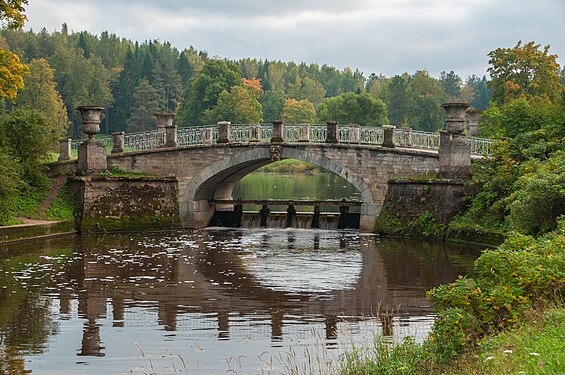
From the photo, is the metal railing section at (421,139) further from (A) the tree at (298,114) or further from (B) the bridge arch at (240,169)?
(A) the tree at (298,114)

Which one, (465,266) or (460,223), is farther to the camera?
(460,223)

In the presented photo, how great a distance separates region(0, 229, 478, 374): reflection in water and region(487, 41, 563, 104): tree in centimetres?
1595

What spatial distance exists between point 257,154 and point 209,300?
1465 centimetres

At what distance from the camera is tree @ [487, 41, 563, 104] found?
40469mm

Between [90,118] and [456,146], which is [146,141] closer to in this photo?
[90,118]

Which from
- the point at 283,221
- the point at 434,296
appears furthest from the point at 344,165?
the point at 434,296

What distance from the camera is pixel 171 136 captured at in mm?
32625

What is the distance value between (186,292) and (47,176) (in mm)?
14396

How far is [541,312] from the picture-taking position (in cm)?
1057

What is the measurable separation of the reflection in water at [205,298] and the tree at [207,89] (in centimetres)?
5083

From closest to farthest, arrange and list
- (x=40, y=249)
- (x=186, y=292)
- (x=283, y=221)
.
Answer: (x=186, y=292) < (x=40, y=249) < (x=283, y=221)

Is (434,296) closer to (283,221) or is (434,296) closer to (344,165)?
(344,165)

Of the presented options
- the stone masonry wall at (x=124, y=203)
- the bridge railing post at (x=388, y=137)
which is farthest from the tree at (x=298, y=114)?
the bridge railing post at (x=388, y=137)

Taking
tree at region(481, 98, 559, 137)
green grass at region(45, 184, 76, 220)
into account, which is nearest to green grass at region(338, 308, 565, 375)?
tree at region(481, 98, 559, 137)
